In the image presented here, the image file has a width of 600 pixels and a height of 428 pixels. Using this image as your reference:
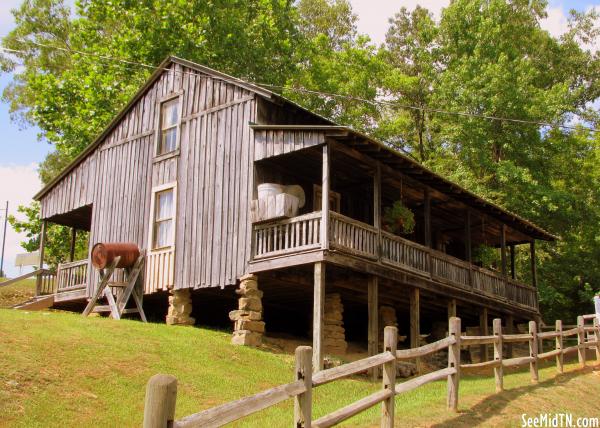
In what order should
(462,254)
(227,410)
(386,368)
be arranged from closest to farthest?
(227,410) < (386,368) < (462,254)

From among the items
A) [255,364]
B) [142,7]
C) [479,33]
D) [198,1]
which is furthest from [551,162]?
[255,364]

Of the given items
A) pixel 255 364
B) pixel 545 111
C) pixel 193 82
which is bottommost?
pixel 255 364

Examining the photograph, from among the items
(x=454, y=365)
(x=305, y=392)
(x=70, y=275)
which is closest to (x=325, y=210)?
(x=454, y=365)

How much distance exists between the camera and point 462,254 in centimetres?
2966

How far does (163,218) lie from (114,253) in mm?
1745

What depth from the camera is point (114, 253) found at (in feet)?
68.7

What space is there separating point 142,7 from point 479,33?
1695 cm

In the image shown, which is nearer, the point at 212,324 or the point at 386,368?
the point at 386,368

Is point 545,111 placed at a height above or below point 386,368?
above

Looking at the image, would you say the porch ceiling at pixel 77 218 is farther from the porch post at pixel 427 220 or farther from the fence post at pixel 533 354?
the fence post at pixel 533 354

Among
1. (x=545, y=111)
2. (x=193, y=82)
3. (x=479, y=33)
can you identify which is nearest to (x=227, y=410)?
(x=193, y=82)

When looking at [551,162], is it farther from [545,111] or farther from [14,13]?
[14,13]

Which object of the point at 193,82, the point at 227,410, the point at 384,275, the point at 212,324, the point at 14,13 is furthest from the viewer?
the point at 14,13

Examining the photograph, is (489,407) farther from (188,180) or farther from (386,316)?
(188,180)
